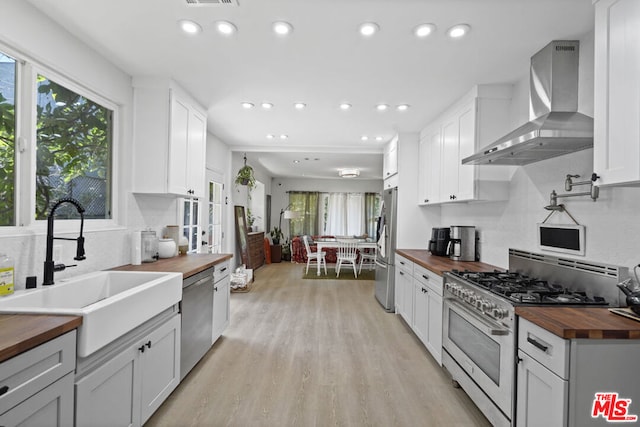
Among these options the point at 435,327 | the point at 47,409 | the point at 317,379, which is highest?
the point at 47,409

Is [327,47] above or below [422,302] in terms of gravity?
above

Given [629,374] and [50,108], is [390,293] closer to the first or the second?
[629,374]

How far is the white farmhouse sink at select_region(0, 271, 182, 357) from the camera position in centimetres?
137

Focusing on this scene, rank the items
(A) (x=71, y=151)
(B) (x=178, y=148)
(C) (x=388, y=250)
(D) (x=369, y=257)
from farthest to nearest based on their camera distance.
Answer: (D) (x=369, y=257), (C) (x=388, y=250), (B) (x=178, y=148), (A) (x=71, y=151)

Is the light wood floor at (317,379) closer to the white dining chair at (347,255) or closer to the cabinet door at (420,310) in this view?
the cabinet door at (420,310)

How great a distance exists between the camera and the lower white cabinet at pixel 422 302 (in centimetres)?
279

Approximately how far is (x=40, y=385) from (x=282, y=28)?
2109 mm

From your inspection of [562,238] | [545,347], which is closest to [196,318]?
[545,347]

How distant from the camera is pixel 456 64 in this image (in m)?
2.45

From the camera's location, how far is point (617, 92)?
1477 mm

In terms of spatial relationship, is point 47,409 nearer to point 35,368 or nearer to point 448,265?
point 35,368

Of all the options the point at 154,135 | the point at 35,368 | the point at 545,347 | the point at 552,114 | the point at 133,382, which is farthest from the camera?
the point at 154,135

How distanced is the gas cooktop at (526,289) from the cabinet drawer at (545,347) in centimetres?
16

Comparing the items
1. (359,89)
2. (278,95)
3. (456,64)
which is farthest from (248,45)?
(456,64)
